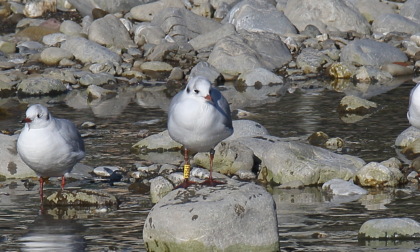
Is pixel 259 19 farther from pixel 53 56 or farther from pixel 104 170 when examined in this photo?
pixel 104 170

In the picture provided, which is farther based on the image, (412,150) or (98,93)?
(98,93)

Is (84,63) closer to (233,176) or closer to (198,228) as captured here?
(233,176)

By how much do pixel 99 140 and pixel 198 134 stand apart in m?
5.40

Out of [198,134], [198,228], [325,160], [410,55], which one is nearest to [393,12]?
[410,55]

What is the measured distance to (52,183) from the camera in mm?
12102

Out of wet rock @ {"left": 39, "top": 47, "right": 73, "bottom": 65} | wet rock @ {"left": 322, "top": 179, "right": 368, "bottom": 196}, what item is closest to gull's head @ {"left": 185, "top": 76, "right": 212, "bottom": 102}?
wet rock @ {"left": 322, "top": 179, "right": 368, "bottom": 196}

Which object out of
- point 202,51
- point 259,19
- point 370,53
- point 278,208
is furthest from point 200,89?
point 259,19

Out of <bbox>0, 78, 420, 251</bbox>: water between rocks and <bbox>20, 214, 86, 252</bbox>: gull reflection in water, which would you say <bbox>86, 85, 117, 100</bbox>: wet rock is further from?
<bbox>20, 214, 86, 252</bbox>: gull reflection in water

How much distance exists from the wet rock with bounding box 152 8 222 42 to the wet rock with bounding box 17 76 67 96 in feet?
15.0

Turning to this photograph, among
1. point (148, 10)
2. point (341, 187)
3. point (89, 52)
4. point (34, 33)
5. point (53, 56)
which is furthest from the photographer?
point (148, 10)

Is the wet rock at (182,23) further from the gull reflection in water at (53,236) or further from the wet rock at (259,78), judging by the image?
the gull reflection in water at (53,236)

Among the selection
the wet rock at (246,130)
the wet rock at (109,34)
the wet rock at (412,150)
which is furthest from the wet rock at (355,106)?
the wet rock at (109,34)

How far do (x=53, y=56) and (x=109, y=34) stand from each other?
1978 mm

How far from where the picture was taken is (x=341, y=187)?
1123cm
